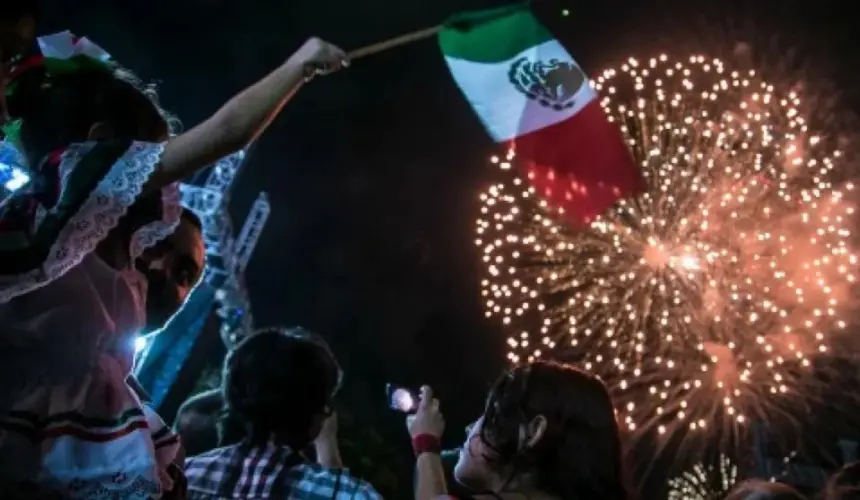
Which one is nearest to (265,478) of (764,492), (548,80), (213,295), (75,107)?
(75,107)

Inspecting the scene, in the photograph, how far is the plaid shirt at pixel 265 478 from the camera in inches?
113

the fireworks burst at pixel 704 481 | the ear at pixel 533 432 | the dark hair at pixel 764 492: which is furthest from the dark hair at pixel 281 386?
the fireworks burst at pixel 704 481

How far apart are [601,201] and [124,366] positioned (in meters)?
4.22

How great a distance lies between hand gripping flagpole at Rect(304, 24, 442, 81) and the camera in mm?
2266

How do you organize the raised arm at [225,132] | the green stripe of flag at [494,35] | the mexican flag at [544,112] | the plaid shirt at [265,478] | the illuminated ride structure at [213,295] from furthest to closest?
the illuminated ride structure at [213,295] < the mexican flag at [544,112] < the green stripe of flag at [494,35] < the plaid shirt at [265,478] < the raised arm at [225,132]

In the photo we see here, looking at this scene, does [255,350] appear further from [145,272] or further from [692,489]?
[692,489]

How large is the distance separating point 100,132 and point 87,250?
40 centimetres

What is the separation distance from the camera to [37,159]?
2.27 metres

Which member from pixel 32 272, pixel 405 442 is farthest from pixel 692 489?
pixel 32 272

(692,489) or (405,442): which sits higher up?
(692,489)

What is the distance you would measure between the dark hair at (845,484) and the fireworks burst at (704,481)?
12.1 meters

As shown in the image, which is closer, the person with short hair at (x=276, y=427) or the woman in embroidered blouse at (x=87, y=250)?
the woman in embroidered blouse at (x=87, y=250)

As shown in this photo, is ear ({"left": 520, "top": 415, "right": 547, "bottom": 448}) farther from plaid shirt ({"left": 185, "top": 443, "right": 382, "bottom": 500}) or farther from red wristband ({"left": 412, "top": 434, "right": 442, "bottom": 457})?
red wristband ({"left": 412, "top": 434, "right": 442, "bottom": 457})

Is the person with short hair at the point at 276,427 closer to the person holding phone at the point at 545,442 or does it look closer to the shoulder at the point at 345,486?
the shoulder at the point at 345,486
